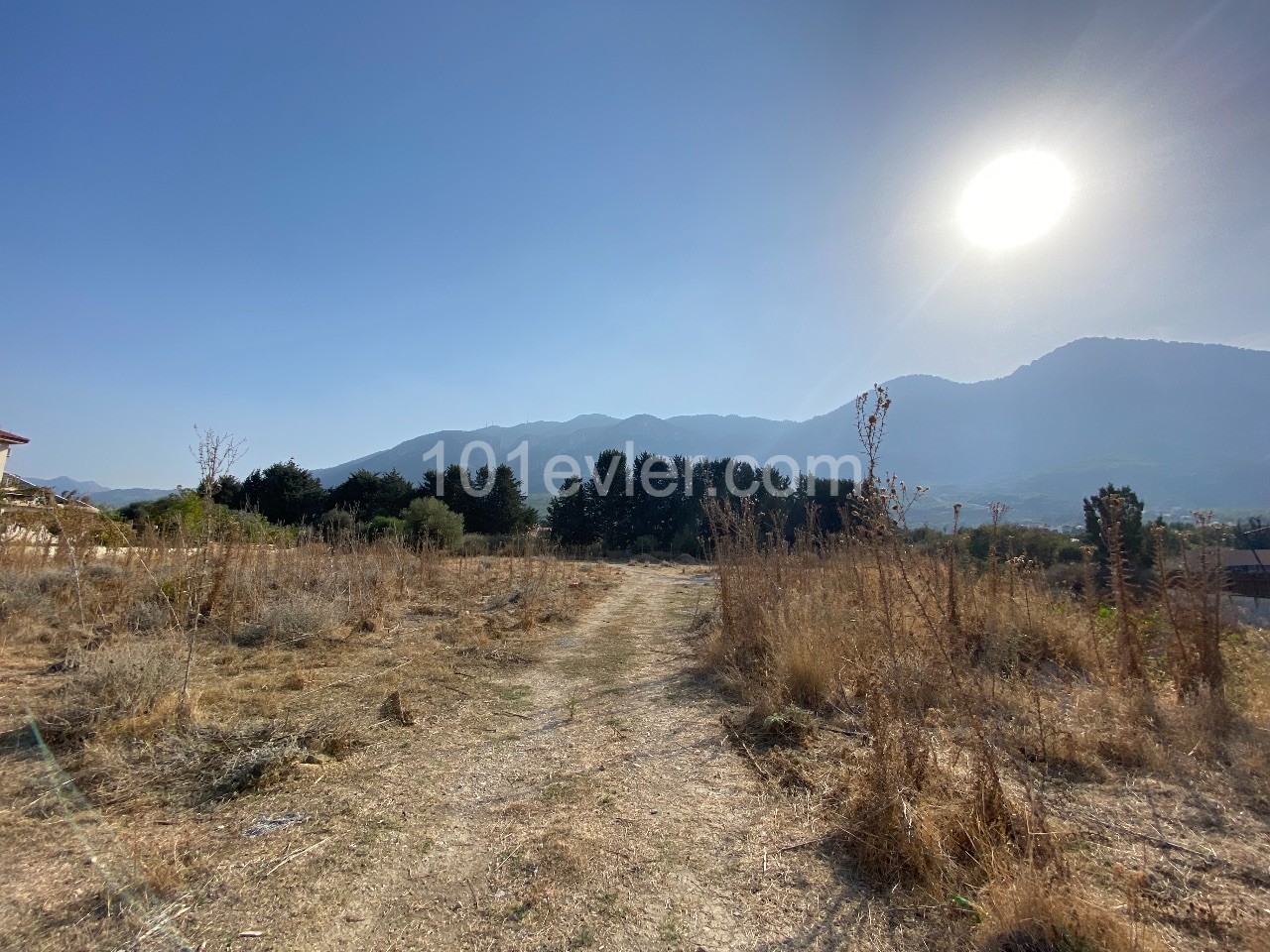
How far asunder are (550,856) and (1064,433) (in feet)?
547

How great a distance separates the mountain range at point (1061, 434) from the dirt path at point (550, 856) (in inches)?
2509

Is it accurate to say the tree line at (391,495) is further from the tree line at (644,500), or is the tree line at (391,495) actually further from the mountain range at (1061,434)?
the mountain range at (1061,434)

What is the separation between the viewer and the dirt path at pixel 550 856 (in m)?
1.99

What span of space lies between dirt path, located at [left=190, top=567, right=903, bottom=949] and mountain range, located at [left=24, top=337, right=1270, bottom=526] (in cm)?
6372

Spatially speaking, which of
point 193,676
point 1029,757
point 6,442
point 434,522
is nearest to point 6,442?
point 6,442

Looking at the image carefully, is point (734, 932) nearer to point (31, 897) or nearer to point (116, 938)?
point (116, 938)

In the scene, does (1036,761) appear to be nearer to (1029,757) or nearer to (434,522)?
(1029,757)

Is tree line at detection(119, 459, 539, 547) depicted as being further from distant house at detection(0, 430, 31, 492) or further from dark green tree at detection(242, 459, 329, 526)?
distant house at detection(0, 430, 31, 492)

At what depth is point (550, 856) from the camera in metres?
2.46

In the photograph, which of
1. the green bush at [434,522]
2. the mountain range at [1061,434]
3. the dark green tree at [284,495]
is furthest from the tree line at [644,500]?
the mountain range at [1061,434]

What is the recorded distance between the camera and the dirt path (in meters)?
1.99

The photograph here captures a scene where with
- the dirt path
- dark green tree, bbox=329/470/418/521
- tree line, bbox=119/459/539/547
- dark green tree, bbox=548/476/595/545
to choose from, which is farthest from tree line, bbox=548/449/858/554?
the dirt path

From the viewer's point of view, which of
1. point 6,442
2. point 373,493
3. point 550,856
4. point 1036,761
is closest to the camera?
point 550,856

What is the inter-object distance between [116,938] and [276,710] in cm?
262
